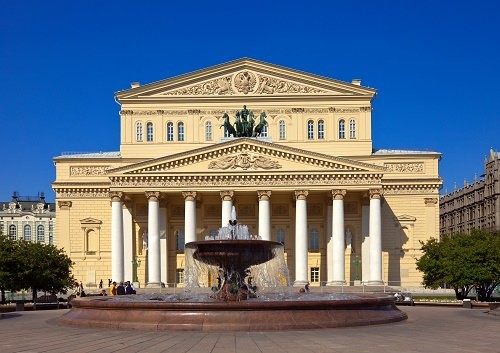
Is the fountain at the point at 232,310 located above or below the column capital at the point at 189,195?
below

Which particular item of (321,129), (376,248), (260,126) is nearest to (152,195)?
(260,126)

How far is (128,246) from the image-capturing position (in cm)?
7525

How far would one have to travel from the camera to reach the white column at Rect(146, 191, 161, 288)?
70500 millimetres

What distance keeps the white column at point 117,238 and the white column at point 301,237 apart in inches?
597

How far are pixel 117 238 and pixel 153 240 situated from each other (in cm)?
322

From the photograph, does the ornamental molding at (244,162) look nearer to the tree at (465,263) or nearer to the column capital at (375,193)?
the column capital at (375,193)

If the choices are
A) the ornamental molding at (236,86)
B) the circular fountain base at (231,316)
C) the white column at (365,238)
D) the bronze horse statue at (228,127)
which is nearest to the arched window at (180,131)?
the ornamental molding at (236,86)

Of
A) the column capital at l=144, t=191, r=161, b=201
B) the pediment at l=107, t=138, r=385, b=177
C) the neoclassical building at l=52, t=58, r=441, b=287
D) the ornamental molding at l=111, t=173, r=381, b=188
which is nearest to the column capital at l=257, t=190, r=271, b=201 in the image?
the neoclassical building at l=52, t=58, r=441, b=287

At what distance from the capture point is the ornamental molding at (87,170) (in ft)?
260

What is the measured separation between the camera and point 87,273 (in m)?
77.9

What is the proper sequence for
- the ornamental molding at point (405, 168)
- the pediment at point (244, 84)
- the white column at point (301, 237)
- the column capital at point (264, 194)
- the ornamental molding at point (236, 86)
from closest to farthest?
the white column at point (301, 237), the column capital at point (264, 194), the ornamental molding at point (405, 168), the pediment at point (244, 84), the ornamental molding at point (236, 86)

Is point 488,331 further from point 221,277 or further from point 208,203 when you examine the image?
point 208,203

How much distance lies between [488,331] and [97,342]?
11333 mm

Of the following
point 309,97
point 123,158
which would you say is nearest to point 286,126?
point 309,97
